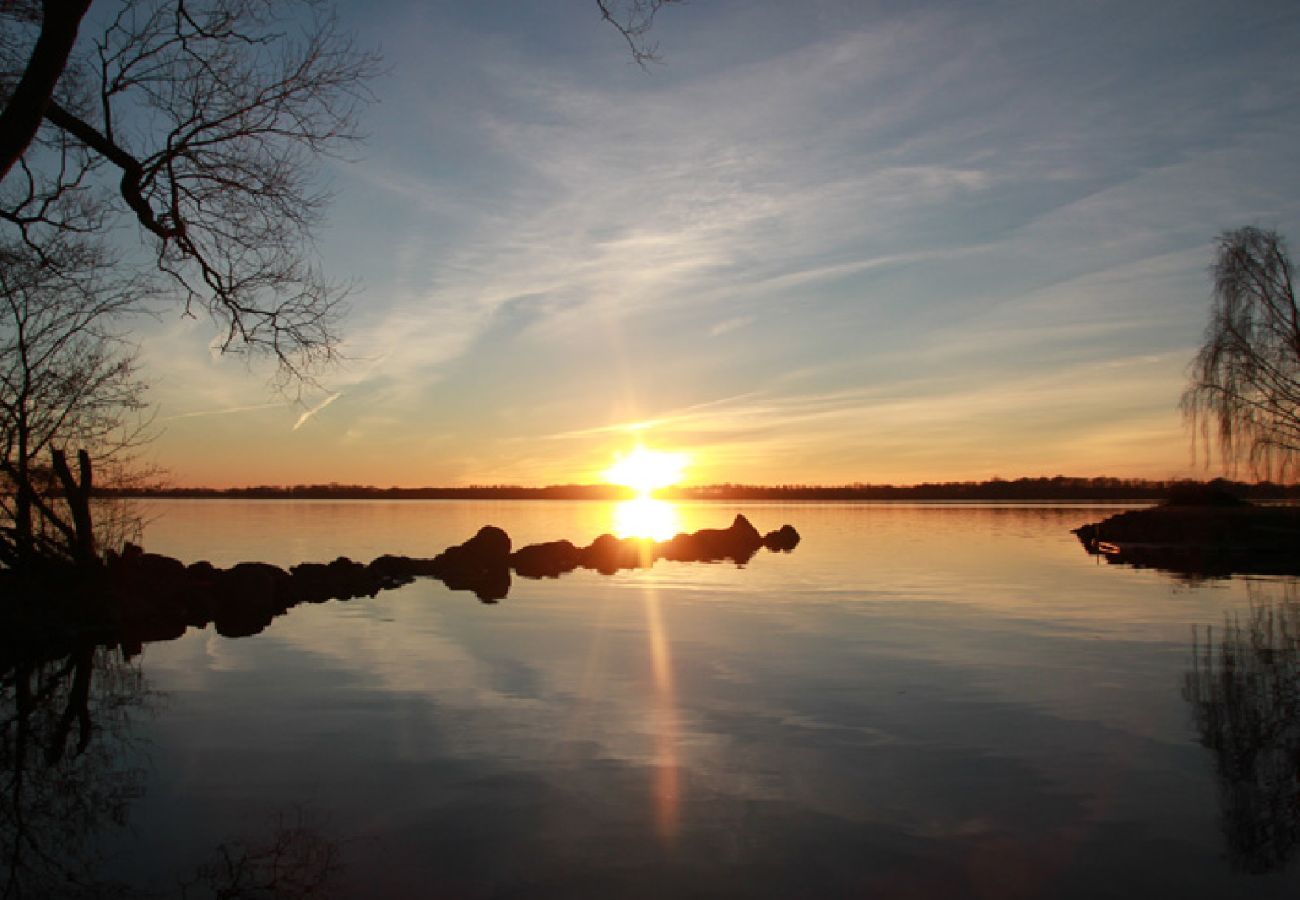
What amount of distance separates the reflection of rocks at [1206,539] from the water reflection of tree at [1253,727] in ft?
54.7

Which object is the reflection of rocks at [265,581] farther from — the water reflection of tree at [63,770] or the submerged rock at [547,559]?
the water reflection of tree at [63,770]

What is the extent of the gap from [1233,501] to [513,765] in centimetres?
5072

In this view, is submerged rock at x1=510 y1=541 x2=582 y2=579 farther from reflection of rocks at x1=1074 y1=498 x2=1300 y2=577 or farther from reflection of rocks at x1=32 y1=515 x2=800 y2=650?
reflection of rocks at x1=1074 y1=498 x2=1300 y2=577

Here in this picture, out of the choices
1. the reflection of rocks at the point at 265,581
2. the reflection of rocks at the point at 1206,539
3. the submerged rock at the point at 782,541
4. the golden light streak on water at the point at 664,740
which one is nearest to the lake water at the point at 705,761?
the golden light streak on water at the point at 664,740

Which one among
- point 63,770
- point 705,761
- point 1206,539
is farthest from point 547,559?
point 1206,539

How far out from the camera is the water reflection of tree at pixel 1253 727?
22.9ft

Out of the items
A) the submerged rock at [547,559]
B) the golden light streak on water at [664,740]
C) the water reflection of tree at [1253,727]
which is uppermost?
the submerged rock at [547,559]

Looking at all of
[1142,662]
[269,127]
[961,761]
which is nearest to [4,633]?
[269,127]

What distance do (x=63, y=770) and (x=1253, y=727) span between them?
41.4 ft

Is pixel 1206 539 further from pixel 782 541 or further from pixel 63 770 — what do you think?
pixel 63 770

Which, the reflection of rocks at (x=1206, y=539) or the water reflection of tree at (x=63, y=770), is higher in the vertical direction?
the reflection of rocks at (x=1206, y=539)

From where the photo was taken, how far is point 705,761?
912 cm

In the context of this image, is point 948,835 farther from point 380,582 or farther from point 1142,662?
point 380,582

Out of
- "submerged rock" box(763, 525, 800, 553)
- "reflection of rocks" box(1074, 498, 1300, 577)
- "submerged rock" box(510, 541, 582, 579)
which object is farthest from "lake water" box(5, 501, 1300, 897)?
"submerged rock" box(763, 525, 800, 553)
